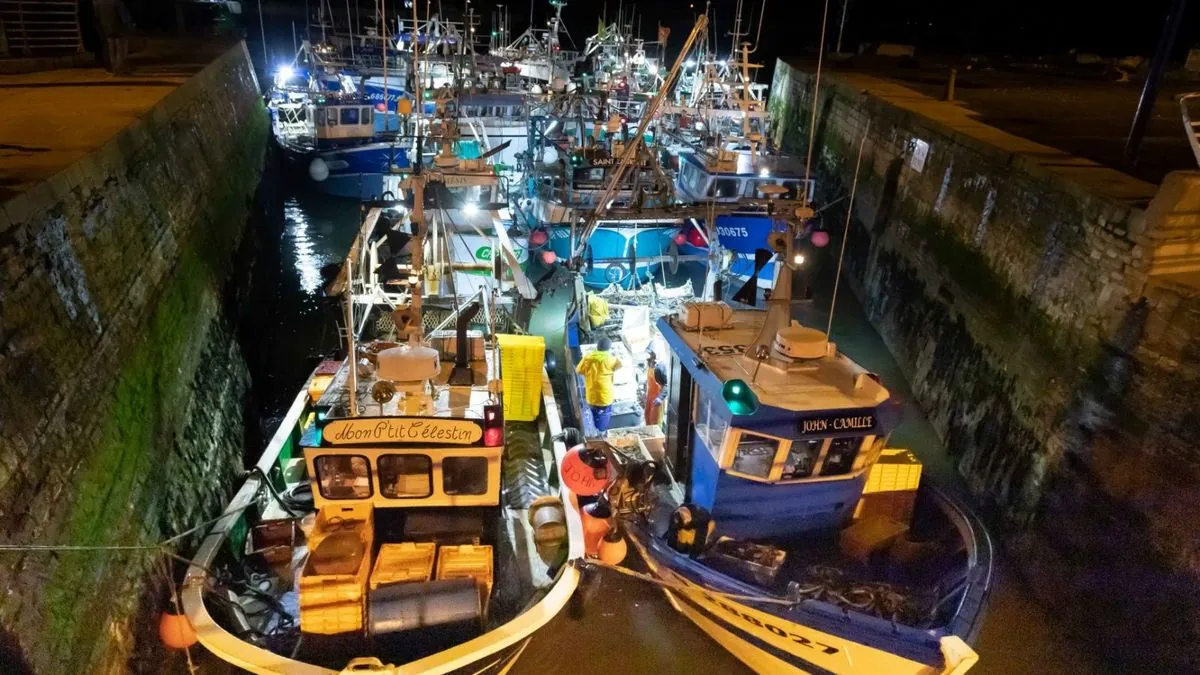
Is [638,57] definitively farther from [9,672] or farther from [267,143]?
[9,672]

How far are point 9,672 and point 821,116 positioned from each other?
74.1ft

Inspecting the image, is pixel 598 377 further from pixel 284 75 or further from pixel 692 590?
pixel 284 75

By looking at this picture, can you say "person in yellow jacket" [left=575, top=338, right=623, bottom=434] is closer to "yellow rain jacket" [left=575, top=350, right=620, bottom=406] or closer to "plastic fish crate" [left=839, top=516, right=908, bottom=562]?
"yellow rain jacket" [left=575, top=350, right=620, bottom=406]

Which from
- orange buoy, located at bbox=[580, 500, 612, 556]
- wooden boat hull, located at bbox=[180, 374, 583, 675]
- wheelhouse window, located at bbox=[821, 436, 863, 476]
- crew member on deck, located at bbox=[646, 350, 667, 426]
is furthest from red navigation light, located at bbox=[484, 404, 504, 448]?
crew member on deck, located at bbox=[646, 350, 667, 426]

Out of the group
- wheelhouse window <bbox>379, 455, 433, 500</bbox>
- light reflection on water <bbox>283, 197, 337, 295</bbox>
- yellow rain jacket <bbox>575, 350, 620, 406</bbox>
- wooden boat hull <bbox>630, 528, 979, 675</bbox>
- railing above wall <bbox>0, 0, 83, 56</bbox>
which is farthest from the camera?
light reflection on water <bbox>283, 197, 337, 295</bbox>

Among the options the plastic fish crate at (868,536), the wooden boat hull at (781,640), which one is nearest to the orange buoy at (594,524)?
the wooden boat hull at (781,640)

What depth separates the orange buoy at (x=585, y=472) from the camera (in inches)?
256

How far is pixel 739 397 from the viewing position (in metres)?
5.39

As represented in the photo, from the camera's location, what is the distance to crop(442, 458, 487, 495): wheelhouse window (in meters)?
5.95

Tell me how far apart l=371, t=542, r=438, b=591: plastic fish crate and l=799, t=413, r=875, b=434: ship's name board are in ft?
11.4

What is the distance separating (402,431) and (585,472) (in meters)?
1.81

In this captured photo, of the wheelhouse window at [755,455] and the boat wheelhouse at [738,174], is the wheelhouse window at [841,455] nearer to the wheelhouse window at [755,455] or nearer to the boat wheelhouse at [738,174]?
the wheelhouse window at [755,455]

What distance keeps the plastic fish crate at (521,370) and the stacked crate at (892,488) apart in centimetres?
449

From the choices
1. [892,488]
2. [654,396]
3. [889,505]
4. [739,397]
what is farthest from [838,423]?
[654,396]
